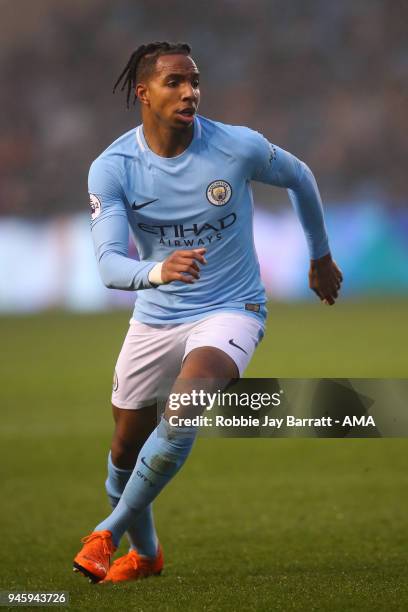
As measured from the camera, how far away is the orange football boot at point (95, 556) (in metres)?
4.78

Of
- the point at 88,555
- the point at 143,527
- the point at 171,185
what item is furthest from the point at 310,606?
the point at 171,185

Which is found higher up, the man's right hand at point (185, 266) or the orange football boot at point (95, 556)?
the man's right hand at point (185, 266)

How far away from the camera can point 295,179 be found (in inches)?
210

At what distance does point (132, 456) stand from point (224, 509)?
218 centimetres

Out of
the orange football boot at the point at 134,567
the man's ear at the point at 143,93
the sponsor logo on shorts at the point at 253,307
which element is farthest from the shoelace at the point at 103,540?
the man's ear at the point at 143,93

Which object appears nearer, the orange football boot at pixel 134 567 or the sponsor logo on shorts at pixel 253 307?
the sponsor logo on shorts at pixel 253 307

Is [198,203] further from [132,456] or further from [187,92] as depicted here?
[132,456]

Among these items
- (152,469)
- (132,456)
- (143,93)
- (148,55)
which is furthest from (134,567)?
(148,55)

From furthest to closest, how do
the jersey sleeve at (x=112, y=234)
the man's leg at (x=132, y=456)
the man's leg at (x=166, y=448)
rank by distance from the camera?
the man's leg at (x=132, y=456)
the man's leg at (x=166, y=448)
the jersey sleeve at (x=112, y=234)

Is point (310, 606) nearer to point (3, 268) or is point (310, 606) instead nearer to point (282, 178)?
point (282, 178)

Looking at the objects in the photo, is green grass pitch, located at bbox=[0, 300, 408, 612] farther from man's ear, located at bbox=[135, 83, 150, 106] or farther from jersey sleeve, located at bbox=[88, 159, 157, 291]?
man's ear, located at bbox=[135, 83, 150, 106]

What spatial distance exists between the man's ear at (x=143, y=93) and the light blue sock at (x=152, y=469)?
4.31 feet

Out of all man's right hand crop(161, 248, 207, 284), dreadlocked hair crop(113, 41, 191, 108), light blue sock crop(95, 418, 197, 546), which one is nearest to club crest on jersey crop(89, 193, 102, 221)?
dreadlocked hair crop(113, 41, 191, 108)

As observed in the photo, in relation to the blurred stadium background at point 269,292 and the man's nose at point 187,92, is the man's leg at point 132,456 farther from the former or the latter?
the man's nose at point 187,92
